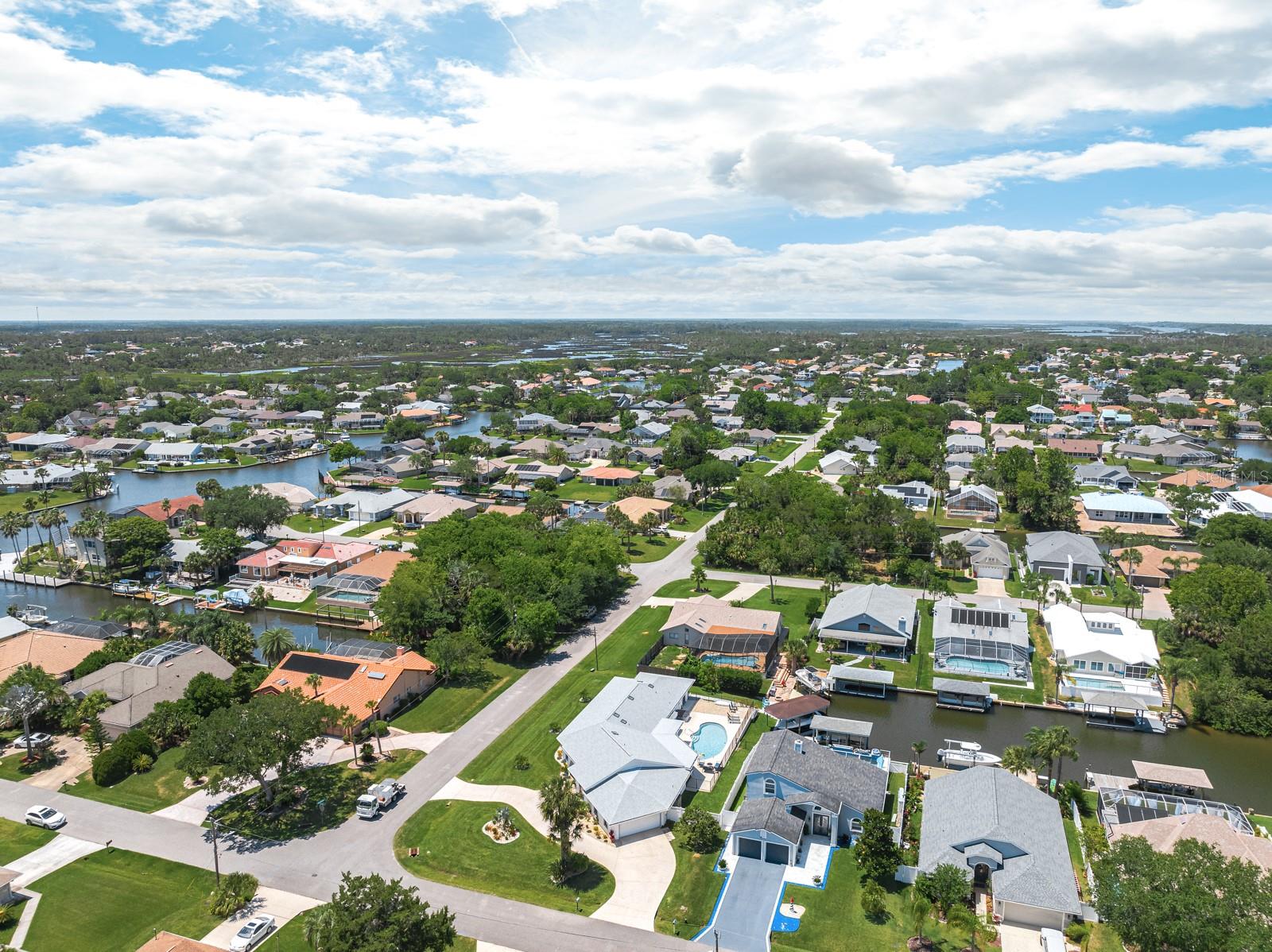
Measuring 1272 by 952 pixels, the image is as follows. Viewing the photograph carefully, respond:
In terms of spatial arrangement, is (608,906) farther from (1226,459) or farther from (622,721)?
(1226,459)

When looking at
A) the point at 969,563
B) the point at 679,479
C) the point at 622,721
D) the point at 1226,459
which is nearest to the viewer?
the point at 622,721

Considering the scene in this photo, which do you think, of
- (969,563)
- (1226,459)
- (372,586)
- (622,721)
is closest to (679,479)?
(969,563)

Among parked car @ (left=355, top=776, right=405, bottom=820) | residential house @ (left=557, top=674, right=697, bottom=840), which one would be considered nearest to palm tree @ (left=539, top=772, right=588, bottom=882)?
residential house @ (left=557, top=674, right=697, bottom=840)

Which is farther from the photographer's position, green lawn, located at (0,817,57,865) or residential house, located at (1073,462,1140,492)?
residential house, located at (1073,462,1140,492)

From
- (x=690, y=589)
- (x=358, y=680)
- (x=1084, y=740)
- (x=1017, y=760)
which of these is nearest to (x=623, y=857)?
(x=1017, y=760)

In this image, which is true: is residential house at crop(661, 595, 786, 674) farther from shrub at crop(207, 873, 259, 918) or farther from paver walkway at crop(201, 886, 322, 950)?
shrub at crop(207, 873, 259, 918)

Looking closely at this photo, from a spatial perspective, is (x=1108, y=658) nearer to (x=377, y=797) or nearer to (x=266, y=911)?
(x=377, y=797)
